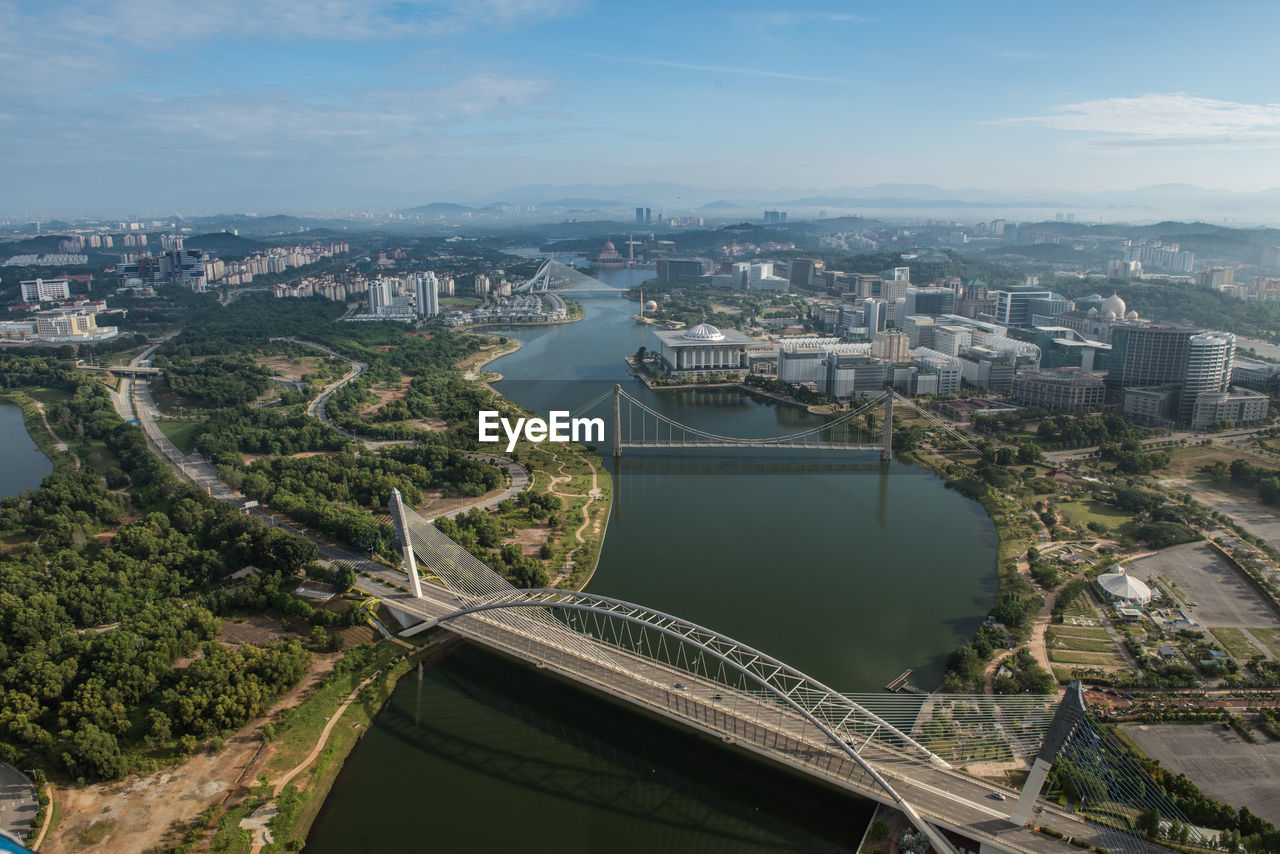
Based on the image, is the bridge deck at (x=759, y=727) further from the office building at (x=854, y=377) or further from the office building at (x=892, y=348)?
the office building at (x=892, y=348)

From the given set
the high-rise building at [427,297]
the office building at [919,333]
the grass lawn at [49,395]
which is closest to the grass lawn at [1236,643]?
the office building at [919,333]

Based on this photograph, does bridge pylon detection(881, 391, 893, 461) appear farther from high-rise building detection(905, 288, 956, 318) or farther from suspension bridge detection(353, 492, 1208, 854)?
high-rise building detection(905, 288, 956, 318)

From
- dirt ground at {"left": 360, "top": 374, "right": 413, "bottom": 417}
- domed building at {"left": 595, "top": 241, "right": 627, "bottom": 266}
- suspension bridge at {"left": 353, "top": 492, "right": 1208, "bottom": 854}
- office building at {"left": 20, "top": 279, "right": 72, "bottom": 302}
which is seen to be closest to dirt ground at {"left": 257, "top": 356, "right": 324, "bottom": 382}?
dirt ground at {"left": 360, "top": 374, "right": 413, "bottom": 417}

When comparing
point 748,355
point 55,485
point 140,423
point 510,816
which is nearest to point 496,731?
point 510,816

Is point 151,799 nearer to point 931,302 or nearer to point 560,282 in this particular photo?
point 931,302

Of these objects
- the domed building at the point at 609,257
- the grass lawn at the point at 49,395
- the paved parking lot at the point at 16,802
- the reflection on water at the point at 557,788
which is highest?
the domed building at the point at 609,257

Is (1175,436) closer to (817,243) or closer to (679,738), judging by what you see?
(679,738)
